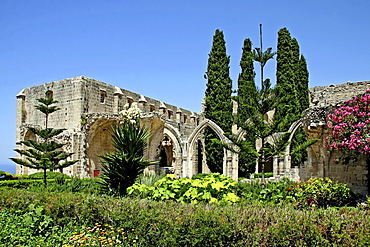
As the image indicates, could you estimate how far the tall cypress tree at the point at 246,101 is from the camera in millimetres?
10328

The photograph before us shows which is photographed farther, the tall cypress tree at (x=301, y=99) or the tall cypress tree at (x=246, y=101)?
the tall cypress tree at (x=301, y=99)

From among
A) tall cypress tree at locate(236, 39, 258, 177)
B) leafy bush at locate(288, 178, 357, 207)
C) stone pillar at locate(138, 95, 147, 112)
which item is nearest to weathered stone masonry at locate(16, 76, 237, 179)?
stone pillar at locate(138, 95, 147, 112)

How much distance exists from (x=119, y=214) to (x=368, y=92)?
8.31 metres

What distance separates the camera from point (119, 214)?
5.19m

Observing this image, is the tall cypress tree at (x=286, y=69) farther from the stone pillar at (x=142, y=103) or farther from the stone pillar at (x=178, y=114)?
the stone pillar at (x=178, y=114)

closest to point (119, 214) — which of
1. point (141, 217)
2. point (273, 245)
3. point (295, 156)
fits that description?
point (141, 217)

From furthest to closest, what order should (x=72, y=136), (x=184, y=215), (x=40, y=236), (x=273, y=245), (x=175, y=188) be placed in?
(x=72, y=136), (x=175, y=188), (x=40, y=236), (x=184, y=215), (x=273, y=245)

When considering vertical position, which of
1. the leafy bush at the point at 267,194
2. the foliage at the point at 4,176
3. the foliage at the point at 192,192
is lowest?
the foliage at the point at 4,176

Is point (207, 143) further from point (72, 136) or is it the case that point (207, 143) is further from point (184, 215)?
point (184, 215)

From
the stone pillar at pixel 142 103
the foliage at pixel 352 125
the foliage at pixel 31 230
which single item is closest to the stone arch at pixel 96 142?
the stone pillar at pixel 142 103

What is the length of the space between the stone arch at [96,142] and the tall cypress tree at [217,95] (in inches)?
241

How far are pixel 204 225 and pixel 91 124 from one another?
15.8 metres

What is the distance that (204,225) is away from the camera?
4305 millimetres

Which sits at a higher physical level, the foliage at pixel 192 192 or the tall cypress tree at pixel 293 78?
the tall cypress tree at pixel 293 78
